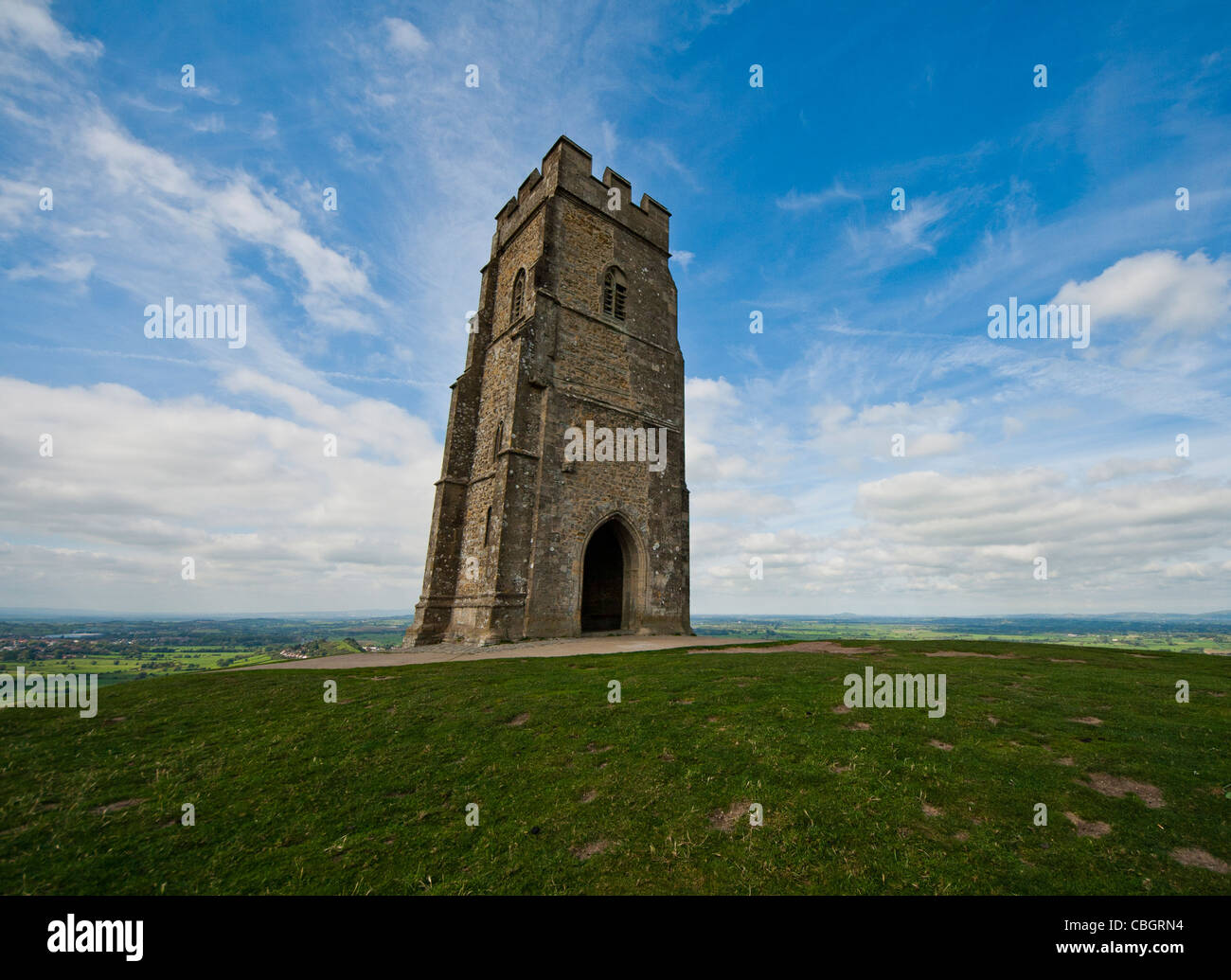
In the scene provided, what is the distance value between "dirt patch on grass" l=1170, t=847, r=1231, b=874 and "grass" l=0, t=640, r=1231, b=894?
0.06m

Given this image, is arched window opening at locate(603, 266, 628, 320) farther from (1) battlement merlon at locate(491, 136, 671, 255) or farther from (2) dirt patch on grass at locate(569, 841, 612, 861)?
(2) dirt patch on grass at locate(569, 841, 612, 861)

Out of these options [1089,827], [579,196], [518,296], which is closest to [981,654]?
[1089,827]

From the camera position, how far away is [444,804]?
19.8 feet

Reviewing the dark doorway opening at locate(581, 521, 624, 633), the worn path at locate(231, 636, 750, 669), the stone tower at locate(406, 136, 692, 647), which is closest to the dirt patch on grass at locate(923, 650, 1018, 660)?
the worn path at locate(231, 636, 750, 669)

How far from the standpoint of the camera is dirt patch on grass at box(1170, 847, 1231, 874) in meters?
4.66

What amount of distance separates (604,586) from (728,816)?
21136 mm

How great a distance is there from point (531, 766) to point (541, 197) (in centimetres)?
2486

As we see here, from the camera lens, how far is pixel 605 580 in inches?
1053

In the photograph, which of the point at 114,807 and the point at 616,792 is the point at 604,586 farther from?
the point at 114,807

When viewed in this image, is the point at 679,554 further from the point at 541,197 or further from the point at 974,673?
the point at 541,197

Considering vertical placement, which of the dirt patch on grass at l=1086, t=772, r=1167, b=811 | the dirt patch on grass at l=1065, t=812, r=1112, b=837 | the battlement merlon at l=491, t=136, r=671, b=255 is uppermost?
the battlement merlon at l=491, t=136, r=671, b=255

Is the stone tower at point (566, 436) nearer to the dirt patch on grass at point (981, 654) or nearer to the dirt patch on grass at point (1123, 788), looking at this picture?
the dirt patch on grass at point (981, 654)
